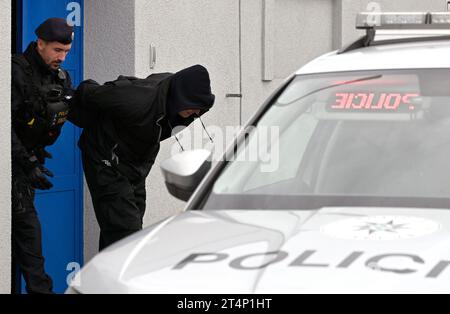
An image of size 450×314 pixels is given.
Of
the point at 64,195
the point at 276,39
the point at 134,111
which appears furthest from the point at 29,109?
the point at 276,39

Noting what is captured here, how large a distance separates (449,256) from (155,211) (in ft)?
22.2

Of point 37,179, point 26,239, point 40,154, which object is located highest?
point 40,154

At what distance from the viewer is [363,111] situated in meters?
4.51

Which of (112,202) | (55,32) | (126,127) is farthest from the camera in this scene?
(112,202)

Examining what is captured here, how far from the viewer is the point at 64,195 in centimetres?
899

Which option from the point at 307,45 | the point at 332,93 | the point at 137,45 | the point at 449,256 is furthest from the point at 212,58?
the point at 449,256

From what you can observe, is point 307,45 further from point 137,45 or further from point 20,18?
point 20,18

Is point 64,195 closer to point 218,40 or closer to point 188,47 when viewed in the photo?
point 188,47

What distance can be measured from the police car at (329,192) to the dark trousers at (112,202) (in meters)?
2.96

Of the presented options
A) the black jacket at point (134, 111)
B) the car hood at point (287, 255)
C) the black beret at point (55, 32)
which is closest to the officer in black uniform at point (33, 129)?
the black beret at point (55, 32)

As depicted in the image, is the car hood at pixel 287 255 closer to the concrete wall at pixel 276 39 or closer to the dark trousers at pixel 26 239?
the dark trousers at pixel 26 239

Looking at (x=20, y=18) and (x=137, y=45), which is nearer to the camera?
(x=20, y=18)

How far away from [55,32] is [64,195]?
1.97 meters
